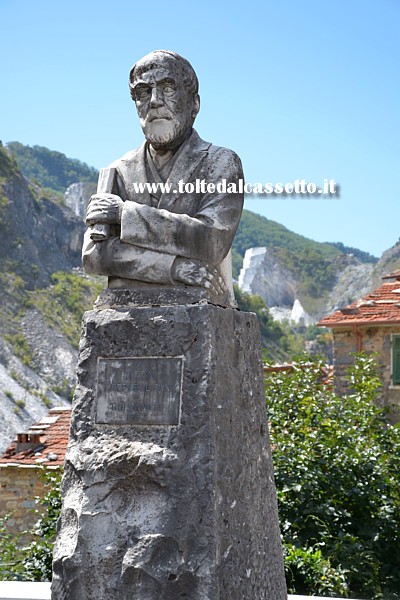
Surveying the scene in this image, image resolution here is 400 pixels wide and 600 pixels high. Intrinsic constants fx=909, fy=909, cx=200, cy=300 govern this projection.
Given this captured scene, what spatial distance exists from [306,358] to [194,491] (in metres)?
5.49

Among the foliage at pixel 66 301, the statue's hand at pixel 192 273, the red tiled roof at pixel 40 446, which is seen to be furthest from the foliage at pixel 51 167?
the statue's hand at pixel 192 273

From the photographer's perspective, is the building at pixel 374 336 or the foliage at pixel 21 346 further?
the foliage at pixel 21 346

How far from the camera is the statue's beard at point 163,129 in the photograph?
4730 mm

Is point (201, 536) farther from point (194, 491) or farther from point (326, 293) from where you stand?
point (326, 293)

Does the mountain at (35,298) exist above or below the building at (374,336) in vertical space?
above

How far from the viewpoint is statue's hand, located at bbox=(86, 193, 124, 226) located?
183 inches

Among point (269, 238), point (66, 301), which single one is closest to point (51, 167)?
point (269, 238)

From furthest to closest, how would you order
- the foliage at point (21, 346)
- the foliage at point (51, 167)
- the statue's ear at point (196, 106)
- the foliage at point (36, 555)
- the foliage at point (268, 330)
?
the foliage at point (51, 167) < the foliage at point (268, 330) < the foliage at point (21, 346) < the foliage at point (36, 555) < the statue's ear at point (196, 106)

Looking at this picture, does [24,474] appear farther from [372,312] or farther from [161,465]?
[161,465]

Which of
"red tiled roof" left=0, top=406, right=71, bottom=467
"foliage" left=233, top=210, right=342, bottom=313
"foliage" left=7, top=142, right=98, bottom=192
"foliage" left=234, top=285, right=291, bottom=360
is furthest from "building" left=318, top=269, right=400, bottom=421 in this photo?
"foliage" left=7, top=142, right=98, bottom=192

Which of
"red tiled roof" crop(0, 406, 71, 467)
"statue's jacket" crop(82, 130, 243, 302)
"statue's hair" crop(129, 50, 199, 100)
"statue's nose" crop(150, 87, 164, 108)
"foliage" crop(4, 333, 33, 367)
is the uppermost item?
"foliage" crop(4, 333, 33, 367)

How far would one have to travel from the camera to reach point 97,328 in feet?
15.0

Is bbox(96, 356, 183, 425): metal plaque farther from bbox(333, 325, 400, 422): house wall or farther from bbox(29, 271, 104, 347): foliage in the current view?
bbox(29, 271, 104, 347): foliage

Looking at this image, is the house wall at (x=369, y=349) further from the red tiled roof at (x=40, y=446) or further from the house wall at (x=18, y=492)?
the house wall at (x=18, y=492)
